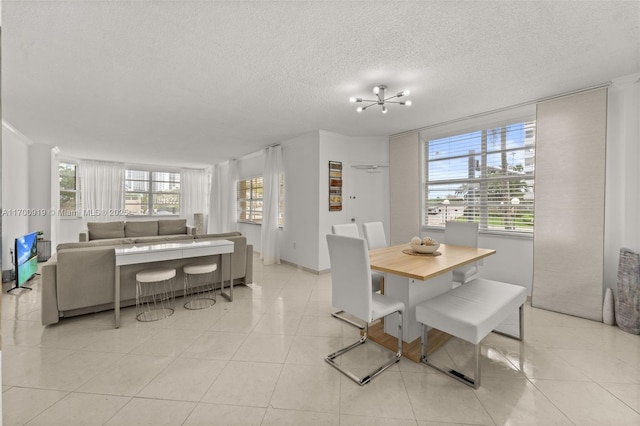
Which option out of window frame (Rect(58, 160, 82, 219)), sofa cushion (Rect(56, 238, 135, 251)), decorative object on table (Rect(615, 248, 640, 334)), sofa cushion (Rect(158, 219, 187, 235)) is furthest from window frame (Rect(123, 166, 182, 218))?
decorative object on table (Rect(615, 248, 640, 334))

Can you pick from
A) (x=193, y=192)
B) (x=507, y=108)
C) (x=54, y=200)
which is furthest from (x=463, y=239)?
(x=193, y=192)

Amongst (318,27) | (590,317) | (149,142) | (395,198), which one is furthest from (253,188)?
(590,317)

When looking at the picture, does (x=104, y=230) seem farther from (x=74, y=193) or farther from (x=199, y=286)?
(x=199, y=286)

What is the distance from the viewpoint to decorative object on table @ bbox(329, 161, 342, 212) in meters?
5.21

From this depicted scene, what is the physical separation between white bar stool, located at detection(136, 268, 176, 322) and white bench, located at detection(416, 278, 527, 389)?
8.68 ft

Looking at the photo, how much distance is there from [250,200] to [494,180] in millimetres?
5332

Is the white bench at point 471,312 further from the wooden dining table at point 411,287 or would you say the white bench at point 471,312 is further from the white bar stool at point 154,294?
the white bar stool at point 154,294

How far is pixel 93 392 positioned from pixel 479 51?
397cm

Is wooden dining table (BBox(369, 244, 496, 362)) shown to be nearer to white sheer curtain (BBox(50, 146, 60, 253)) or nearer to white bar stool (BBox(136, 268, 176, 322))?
white bar stool (BBox(136, 268, 176, 322))

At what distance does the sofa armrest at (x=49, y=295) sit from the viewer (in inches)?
118

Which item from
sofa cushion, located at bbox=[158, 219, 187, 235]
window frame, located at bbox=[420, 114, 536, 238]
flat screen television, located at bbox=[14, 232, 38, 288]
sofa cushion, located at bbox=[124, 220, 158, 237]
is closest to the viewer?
flat screen television, located at bbox=[14, 232, 38, 288]

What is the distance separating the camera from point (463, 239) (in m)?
3.78

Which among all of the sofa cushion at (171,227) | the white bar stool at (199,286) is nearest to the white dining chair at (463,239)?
the white bar stool at (199,286)

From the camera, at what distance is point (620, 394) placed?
83.8 inches
